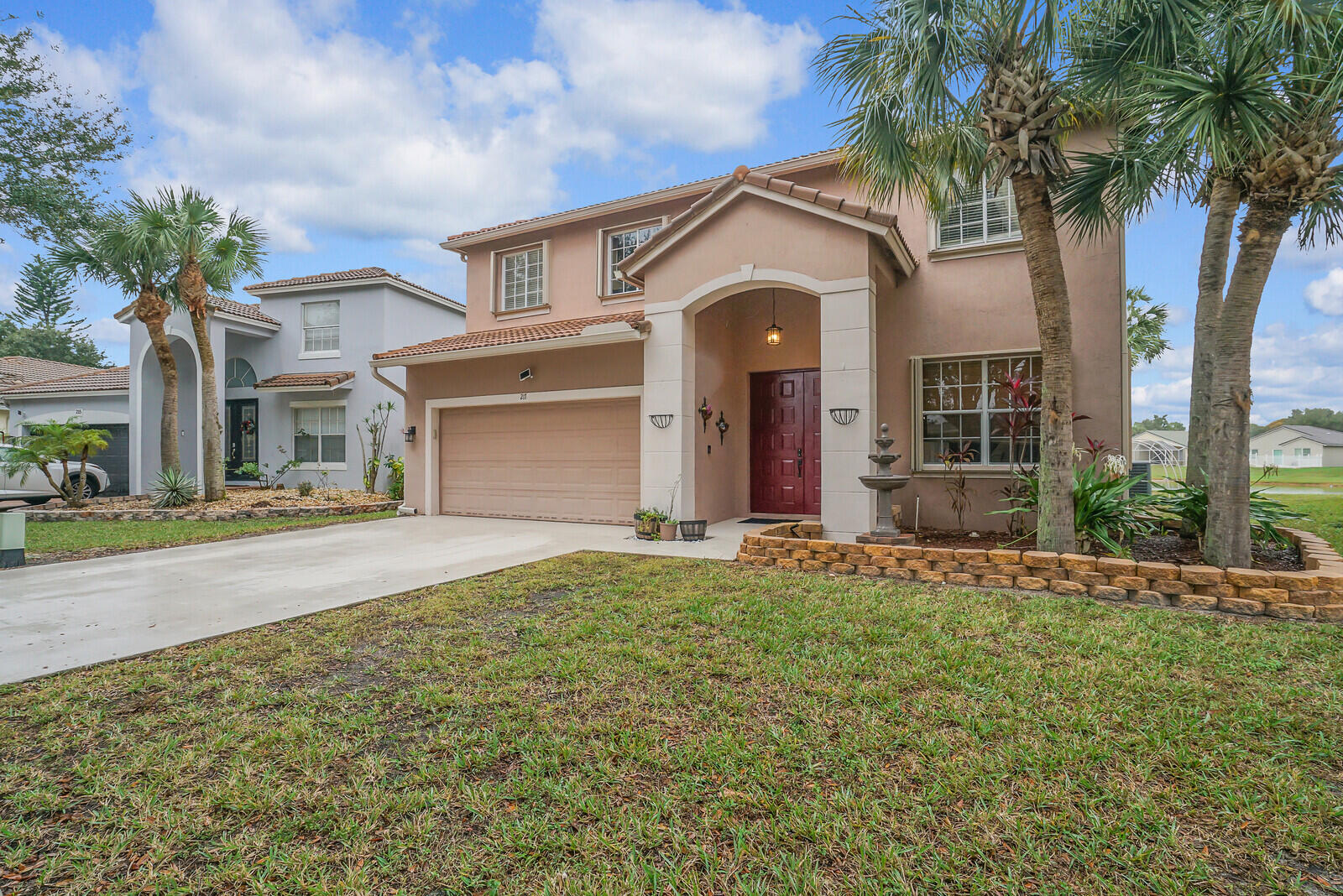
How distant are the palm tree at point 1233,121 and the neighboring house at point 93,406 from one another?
75.7 ft

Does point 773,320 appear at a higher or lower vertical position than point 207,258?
lower

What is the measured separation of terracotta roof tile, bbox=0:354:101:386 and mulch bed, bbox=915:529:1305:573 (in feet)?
89.0

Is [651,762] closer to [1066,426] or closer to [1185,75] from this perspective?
[1066,426]

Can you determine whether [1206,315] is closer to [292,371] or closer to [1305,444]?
[292,371]

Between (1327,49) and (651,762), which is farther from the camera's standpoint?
(1327,49)

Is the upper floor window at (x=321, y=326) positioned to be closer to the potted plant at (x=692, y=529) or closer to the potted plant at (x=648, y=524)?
the potted plant at (x=648, y=524)

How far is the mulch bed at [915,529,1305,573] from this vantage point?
5.64m

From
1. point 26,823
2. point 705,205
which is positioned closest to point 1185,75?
point 705,205

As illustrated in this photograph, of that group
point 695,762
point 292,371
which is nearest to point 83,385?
point 292,371

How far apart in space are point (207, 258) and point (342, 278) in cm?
384

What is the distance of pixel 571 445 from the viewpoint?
35.9 ft

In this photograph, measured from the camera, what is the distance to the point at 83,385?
18.3 metres

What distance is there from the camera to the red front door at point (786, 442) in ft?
34.2

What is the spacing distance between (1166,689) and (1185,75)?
15.2 feet
